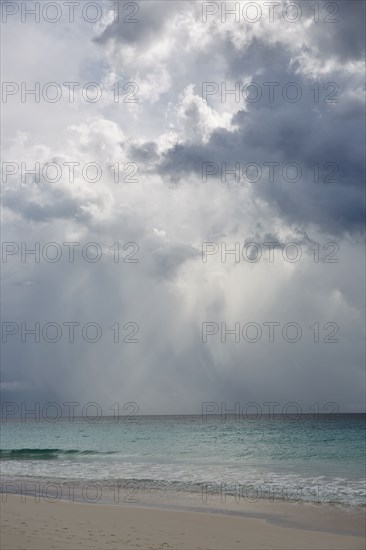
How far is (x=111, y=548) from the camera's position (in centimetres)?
1212

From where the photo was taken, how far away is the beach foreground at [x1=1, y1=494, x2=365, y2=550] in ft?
42.1

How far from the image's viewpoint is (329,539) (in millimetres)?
14164

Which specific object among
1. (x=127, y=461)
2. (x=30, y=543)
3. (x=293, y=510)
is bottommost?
(x=127, y=461)

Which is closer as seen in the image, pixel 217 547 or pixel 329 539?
pixel 217 547

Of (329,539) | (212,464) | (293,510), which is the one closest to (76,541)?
(329,539)

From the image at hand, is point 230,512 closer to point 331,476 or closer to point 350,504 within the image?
point 350,504

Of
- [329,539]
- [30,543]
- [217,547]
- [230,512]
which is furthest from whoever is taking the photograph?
[230,512]

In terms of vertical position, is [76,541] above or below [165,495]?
above

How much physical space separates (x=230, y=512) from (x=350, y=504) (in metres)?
4.60

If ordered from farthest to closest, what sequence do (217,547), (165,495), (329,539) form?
(165,495) → (329,539) → (217,547)

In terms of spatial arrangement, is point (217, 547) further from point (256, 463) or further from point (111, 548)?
point (256, 463)

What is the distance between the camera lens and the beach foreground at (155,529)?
12828 millimetres

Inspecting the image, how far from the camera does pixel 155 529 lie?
14.8 meters

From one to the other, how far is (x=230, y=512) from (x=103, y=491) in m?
6.94
